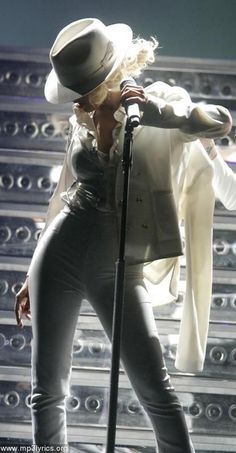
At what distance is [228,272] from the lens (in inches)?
119

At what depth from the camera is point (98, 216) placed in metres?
2.24

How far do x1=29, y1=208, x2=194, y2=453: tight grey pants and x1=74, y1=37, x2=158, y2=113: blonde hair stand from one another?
31 centimetres

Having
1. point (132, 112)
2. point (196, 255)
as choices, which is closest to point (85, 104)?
point (132, 112)

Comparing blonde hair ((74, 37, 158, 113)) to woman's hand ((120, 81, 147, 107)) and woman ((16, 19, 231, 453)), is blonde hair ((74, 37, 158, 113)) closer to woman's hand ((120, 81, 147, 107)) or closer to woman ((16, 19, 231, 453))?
woman ((16, 19, 231, 453))

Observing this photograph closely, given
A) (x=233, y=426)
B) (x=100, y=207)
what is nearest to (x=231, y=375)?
(x=233, y=426)

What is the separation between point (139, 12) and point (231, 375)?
4.58 ft

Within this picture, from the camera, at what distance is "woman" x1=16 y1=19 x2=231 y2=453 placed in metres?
2.17

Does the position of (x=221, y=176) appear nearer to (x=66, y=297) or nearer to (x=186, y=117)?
(x=186, y=117)

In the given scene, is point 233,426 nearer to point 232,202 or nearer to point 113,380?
point 232,202

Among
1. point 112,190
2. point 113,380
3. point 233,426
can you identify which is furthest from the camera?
point 233,426

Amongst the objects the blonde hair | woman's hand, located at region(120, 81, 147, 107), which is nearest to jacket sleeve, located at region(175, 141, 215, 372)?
the blonde hair

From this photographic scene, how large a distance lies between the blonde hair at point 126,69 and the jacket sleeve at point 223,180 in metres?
0.36

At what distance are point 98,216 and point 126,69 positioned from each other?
0.41 metres

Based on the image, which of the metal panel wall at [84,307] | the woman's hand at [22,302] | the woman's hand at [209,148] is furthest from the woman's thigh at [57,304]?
the metal panel wall at [84,307]
